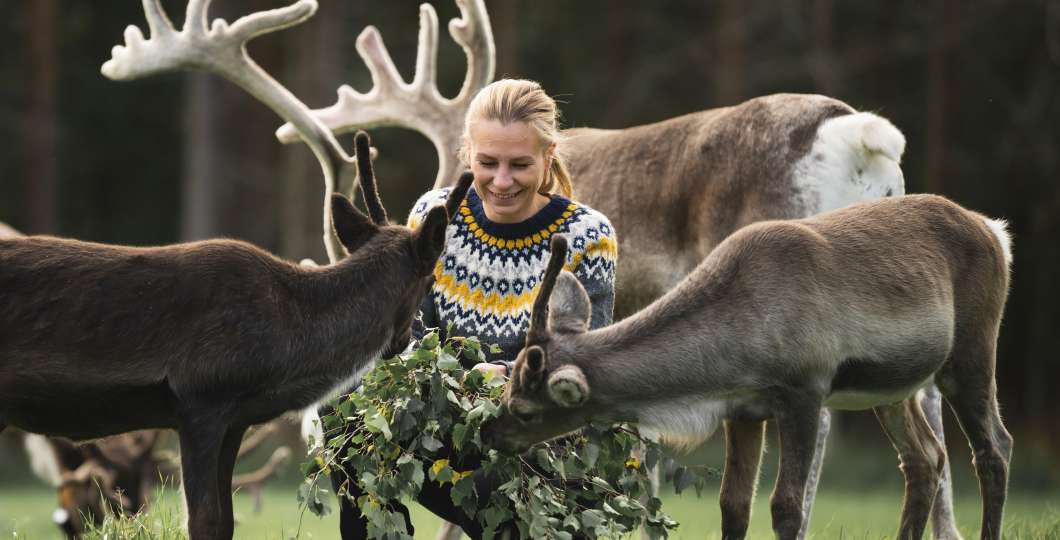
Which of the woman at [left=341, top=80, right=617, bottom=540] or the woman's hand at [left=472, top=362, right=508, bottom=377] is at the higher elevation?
the woman at [left=341, top=80, right=617, bottom=540]

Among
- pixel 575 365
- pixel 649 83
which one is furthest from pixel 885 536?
pixel 649 83

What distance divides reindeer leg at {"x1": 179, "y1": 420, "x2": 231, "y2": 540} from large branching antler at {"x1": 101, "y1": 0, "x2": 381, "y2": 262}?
2675mm

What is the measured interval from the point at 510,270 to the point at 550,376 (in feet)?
2.55

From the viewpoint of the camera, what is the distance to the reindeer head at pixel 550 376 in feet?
13.1

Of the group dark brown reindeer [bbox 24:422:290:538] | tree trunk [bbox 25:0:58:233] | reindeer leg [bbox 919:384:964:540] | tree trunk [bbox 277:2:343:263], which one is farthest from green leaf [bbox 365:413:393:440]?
tree trunk [bbox 25:0:58:233]

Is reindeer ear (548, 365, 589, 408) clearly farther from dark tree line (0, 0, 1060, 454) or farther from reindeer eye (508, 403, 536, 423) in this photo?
dark tree line (0, 0, 1060, 454)

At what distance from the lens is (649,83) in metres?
20.0

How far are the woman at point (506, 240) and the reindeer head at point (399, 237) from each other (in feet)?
0.64

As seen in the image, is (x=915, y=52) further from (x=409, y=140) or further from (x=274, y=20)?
(x=274, y=20)

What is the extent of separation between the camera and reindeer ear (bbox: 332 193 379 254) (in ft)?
14.5

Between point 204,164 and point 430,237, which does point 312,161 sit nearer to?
point 204,164

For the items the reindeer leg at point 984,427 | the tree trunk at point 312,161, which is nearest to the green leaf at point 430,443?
the reindeer leg at point 984,427

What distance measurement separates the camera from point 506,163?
463 centimetres

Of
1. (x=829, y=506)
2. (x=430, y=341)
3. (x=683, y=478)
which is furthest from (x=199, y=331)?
(x=829, y=506)
